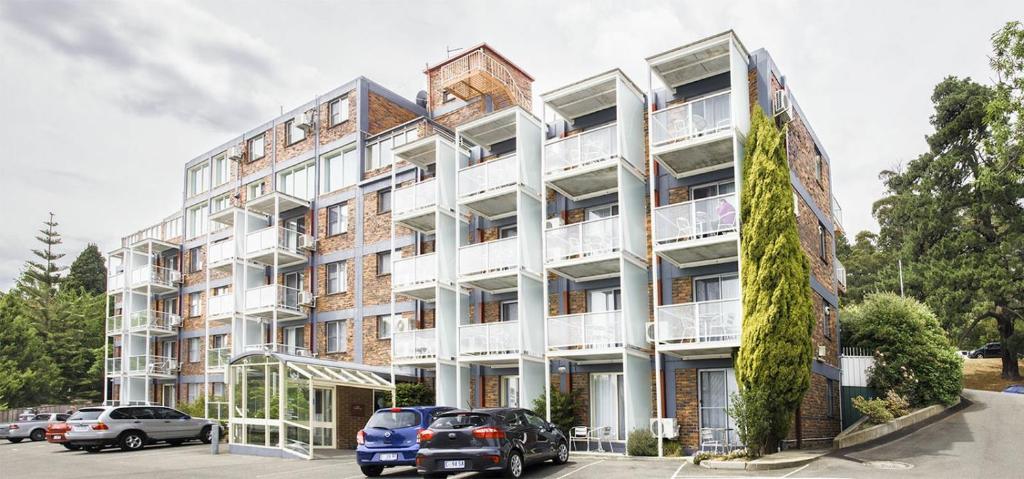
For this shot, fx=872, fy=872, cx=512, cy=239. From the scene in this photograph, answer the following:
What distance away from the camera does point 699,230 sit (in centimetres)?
2147

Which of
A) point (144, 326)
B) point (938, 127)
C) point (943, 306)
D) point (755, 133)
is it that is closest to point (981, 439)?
point (755, 133)

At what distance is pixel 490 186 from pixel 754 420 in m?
10.8

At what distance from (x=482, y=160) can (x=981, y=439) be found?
16.4m

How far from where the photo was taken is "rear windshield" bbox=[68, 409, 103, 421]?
27141 mm

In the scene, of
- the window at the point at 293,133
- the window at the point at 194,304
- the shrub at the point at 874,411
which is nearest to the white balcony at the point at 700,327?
the shrub at the point at 874,411

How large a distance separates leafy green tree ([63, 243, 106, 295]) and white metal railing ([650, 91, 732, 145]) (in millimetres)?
75365

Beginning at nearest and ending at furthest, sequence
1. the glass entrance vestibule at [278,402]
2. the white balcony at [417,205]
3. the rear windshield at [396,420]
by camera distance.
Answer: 1. the rear windshield at [396,420]
2. the glass entrance vestibule at [278,402]
3. the white balcony at [417,205]

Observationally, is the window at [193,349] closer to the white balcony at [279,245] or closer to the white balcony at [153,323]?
the white balcony at [153,323]

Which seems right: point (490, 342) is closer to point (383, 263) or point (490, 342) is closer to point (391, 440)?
point (391, 440)

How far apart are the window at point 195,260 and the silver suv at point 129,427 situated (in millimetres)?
14729

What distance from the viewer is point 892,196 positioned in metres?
63.6

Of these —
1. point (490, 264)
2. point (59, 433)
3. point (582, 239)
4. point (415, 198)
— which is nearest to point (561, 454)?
point (582, 239)

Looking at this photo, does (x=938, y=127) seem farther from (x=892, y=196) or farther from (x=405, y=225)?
(x=405, y=225)

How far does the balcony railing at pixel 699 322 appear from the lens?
20.7m
